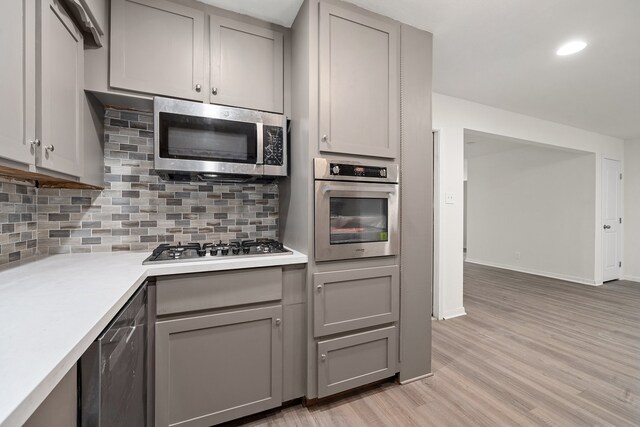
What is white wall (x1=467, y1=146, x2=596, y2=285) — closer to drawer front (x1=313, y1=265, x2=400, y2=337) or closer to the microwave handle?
drawer front (x1=313, y1=265, x2=400, y2=337)

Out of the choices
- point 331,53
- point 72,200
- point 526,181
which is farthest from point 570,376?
point 526,181

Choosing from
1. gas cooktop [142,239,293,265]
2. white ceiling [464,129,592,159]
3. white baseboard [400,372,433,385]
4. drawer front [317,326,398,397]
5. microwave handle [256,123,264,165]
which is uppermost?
white ceiling [464,129,592,159]

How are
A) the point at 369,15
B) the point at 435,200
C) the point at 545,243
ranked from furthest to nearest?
the point at 545,243
the point at 435,200
the point at 369,15

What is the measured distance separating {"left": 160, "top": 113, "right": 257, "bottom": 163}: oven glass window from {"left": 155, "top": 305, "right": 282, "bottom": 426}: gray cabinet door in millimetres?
909

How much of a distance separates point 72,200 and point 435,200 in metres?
3.04

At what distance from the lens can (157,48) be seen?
159cm

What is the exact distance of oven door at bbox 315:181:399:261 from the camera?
1.61 metres

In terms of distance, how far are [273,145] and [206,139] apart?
400 mm

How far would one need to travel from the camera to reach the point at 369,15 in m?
1.75

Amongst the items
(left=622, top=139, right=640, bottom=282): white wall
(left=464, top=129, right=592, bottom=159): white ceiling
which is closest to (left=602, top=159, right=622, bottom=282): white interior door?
(left=622, top=139, right=640, bottom=282): white wall

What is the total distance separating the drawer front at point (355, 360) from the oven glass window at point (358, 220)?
60 centimetres

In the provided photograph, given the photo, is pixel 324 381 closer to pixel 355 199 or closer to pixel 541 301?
pixel 355 199

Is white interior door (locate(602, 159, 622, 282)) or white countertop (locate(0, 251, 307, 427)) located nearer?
white countertop (locate(0, 251, 307, 427))

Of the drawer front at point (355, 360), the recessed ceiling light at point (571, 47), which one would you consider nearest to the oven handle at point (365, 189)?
the drawer front at point (355, 360)
